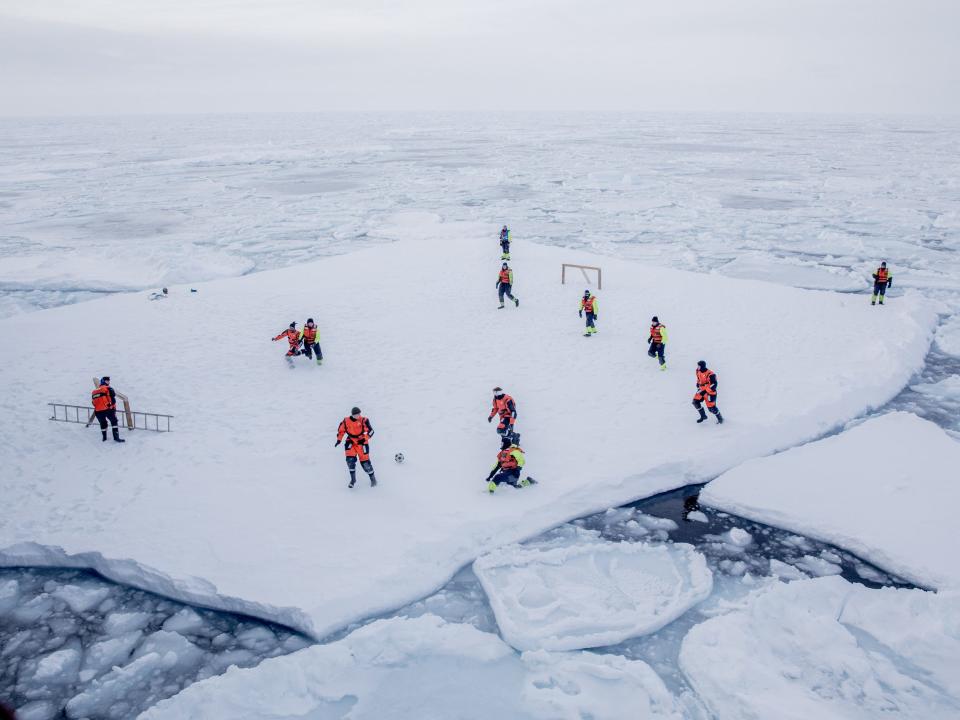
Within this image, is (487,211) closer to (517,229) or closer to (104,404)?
(517,229)

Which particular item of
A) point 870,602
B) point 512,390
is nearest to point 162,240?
point 512,390

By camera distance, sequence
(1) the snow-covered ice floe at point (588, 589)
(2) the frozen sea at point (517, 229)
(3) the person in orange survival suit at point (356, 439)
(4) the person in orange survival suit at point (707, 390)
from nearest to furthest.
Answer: (1) the snow-covered ice floe at point (588, 589)
(2) the frozen sea at point (517, 229)
(3) the person in orange survival suit at point (356, 439)
(4) the person in orange survival suit at point (707, 390)

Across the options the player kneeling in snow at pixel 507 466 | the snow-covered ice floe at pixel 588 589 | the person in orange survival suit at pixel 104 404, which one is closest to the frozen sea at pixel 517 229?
the snow-covered ice floe at pixel 588 589

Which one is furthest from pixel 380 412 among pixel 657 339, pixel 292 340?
pixel 657 339

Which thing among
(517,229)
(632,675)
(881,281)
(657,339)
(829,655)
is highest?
(517,229)

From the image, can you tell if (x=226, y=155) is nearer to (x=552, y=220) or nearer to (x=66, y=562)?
(x=552, y=220)

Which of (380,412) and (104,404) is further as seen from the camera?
(380,412)

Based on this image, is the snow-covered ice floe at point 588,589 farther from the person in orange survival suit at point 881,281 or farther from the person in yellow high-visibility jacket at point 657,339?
the person in orange survival suit at point 881,281
